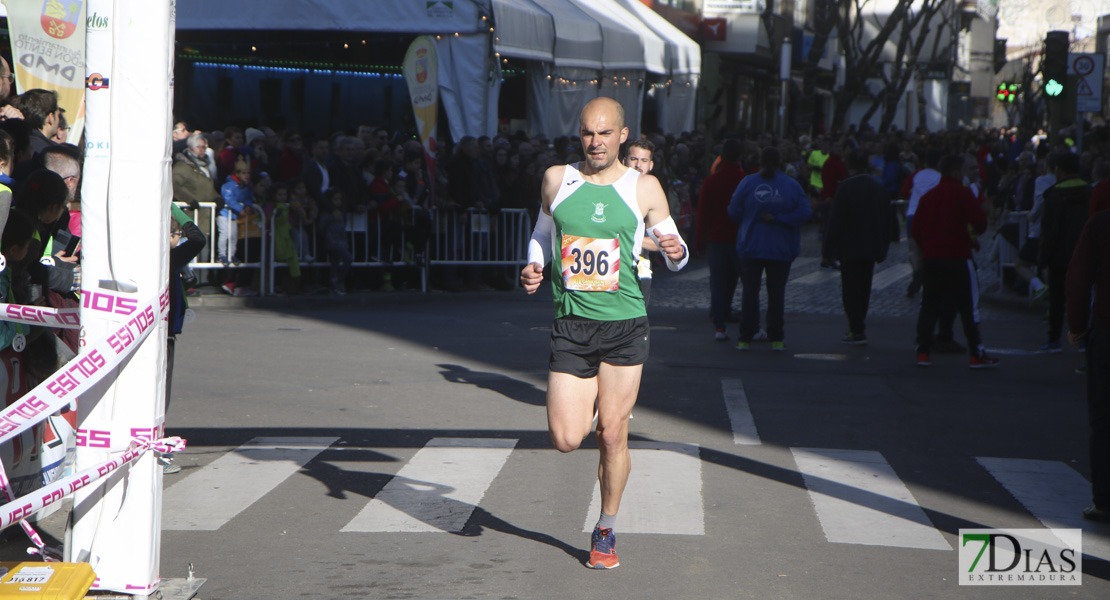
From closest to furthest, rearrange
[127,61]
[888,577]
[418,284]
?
[127,61] → [888,577] → [418,284]

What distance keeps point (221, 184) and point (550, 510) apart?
10.3 meters

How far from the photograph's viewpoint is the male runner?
5.46m

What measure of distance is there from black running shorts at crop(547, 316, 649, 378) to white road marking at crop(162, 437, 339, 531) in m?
1.93

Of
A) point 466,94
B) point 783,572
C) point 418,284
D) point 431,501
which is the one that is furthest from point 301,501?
point 466,94

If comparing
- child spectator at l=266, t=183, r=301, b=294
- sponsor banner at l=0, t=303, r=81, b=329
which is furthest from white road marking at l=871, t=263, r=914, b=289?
sponsor banner at l=0, t=303, r=81, b=329

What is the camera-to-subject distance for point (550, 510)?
643cm

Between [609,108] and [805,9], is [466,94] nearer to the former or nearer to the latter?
[609,108]

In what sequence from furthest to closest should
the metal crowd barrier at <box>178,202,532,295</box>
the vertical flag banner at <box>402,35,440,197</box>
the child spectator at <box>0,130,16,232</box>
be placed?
the vertical flag banner at <box>402,35,440,197</box> → the metal crowd barrier at <box>178,202,532,295</box> → the child spectator at <box>0,130,16,232</box>

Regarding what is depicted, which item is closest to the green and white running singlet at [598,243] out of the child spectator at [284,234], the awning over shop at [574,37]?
the child spectator at [284,234]

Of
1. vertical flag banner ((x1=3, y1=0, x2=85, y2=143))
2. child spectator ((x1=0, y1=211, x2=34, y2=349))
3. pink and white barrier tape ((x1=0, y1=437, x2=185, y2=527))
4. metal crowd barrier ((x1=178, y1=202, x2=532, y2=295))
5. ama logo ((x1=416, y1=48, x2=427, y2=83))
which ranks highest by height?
ama logo ((x1=416, y1=48, x2=427, y2=83))

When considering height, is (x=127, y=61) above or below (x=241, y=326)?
above

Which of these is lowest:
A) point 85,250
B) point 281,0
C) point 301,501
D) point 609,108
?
point 301,501

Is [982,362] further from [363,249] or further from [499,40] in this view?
[499,40]

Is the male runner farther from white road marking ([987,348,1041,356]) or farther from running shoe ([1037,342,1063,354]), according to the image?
running shoe ([1037,342,1063,354])
